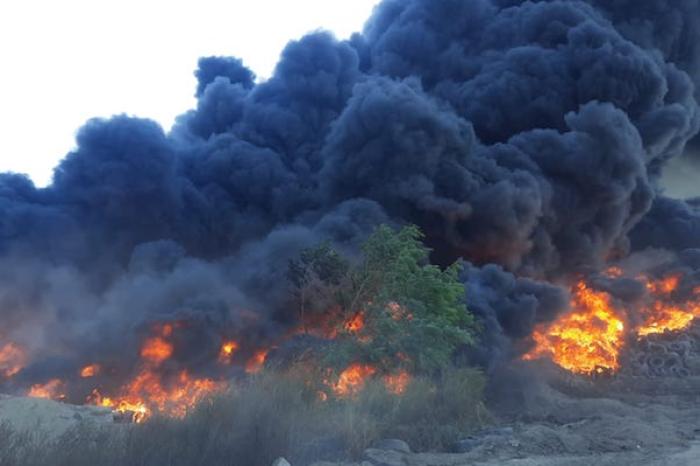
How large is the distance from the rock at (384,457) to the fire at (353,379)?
3.15 m

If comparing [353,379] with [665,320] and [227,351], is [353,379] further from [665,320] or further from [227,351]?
[665,320]

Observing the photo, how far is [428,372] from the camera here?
1961 centimetres

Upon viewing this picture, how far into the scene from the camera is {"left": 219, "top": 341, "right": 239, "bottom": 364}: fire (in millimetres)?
26969

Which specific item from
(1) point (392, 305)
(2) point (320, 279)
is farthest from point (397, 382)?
(2) point (320, 279)

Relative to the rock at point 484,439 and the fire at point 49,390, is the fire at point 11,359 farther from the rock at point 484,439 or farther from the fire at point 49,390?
the rock at point 484,439

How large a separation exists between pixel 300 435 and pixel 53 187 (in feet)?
92.0

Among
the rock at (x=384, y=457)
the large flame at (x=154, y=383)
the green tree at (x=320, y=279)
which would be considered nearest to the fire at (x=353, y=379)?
the green tree at (x=320, y=279)

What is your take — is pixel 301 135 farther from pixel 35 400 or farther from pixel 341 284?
pixel 35 400

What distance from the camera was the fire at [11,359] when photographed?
1081 inches

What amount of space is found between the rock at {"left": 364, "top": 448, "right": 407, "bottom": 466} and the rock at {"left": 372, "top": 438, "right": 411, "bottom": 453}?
25 cm

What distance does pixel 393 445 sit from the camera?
50.6 feet

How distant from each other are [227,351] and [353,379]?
29.9ft

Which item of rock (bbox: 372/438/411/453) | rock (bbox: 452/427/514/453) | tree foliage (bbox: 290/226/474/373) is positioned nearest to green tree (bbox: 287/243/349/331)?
tree foliage (bbox: 290/226/474/373)

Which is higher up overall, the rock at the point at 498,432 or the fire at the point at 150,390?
the fire at the point at 150,390
